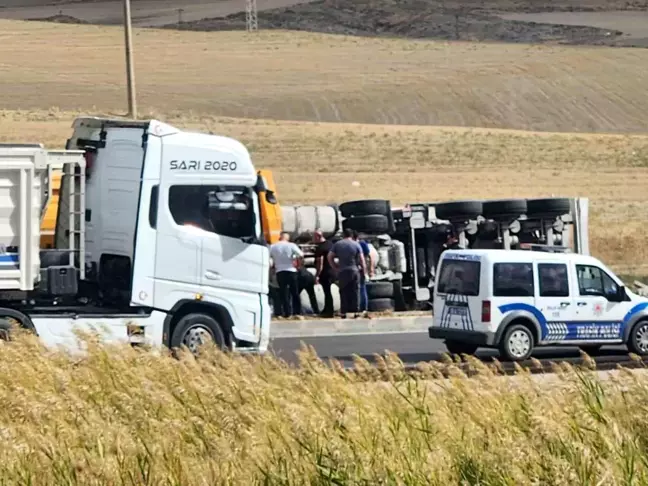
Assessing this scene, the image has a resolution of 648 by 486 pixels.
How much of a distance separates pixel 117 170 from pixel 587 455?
11112 mm

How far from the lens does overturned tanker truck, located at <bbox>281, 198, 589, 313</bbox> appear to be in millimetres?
23719

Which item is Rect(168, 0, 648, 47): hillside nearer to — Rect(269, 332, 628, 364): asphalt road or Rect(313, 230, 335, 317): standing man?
Rect(313, 230, 335, 317): standing man

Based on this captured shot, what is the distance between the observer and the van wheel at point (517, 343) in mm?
17500

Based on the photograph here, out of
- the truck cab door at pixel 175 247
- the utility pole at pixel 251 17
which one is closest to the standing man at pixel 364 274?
the truck cab door at pixel 175 247

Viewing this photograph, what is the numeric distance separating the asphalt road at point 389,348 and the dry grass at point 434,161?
12936 millimetres

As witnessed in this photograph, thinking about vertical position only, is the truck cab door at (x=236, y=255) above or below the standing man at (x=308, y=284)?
above

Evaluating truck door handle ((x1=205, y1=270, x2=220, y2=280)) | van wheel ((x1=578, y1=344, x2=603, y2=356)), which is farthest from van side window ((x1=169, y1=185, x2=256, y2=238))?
van wheel ((x1=578, y1=344, x2=603, y2=356))

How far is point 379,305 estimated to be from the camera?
2366cm

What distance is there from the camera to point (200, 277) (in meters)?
16.7

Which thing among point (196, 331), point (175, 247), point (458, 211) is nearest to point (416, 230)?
point (458, 211)

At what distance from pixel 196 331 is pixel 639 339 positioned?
626cm

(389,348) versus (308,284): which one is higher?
(308,284)

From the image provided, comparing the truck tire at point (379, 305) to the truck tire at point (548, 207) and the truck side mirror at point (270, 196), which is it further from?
the truck side mirror at point (270, 196)

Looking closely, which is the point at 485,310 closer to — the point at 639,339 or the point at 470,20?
the point at 639,339
